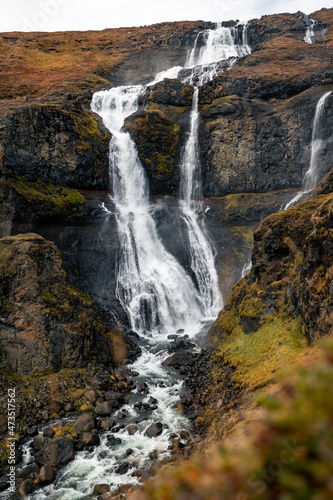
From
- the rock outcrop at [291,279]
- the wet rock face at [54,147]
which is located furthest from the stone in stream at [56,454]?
the wet rock face at [54,147]

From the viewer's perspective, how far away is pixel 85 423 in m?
11.3

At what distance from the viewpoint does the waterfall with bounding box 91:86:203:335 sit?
22.8m

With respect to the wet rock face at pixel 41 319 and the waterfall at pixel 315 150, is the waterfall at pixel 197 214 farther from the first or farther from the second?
the wet rock face at pixel 41 319

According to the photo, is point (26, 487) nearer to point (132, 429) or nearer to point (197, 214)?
point (132, 429)

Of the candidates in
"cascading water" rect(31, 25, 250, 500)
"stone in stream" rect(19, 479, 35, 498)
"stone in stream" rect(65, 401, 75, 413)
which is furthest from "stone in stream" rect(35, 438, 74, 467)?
"stone in stream" rect(65, 401, 75, 413)

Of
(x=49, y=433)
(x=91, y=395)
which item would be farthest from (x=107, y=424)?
(x=49, y=433)

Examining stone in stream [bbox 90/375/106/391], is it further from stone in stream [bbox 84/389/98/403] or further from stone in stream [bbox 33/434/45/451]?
stone in stream [bbox 33/434/45/451]

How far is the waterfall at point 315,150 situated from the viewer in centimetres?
3023

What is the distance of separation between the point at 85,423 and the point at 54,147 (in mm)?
23794

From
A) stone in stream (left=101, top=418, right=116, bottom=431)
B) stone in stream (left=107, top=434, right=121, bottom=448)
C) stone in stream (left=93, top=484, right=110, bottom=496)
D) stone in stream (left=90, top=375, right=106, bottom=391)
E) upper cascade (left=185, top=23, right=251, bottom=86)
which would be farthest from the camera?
upper cascade (left=185, top=23, right=251, bottom=86)

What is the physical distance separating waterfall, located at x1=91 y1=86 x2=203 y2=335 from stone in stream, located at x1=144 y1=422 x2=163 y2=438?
10409 millimetres

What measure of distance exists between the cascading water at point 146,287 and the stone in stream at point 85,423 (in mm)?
651

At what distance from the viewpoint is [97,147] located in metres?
31.0

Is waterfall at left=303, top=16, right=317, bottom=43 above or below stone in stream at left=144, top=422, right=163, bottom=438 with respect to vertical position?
above
